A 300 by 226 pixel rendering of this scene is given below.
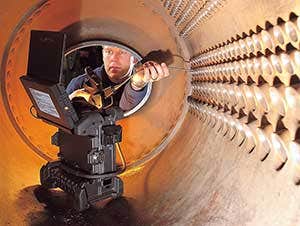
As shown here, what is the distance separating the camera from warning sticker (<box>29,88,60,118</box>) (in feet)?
5.67

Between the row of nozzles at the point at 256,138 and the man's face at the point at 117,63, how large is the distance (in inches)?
36.8

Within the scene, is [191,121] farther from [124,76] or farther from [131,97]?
[124,76]

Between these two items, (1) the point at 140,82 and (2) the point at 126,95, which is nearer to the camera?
(1) the point at 140,82

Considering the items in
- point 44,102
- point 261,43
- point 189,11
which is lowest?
point 44,102

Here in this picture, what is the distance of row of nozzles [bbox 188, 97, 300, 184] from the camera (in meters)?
0.44

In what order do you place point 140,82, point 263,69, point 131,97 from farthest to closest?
point 131,97 < point 140,82 < point 263,69

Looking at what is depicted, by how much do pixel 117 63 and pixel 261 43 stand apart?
177 centimetres

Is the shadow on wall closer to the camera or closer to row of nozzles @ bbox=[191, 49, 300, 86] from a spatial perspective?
the camera

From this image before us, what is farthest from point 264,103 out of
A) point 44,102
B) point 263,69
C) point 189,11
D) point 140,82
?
point 140,82

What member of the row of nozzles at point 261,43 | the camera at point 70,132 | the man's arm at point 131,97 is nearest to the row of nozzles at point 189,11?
the row of nozzles at point 261,43

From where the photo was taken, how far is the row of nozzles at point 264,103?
33.5 inches

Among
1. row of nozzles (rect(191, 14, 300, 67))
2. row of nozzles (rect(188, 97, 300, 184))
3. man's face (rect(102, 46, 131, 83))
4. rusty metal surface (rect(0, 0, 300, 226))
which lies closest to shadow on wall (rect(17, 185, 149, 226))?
rusty metal surface (rect(0, 0, 300, 226))

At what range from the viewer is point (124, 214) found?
5.97 ft

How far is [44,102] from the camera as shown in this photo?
5.89ft
